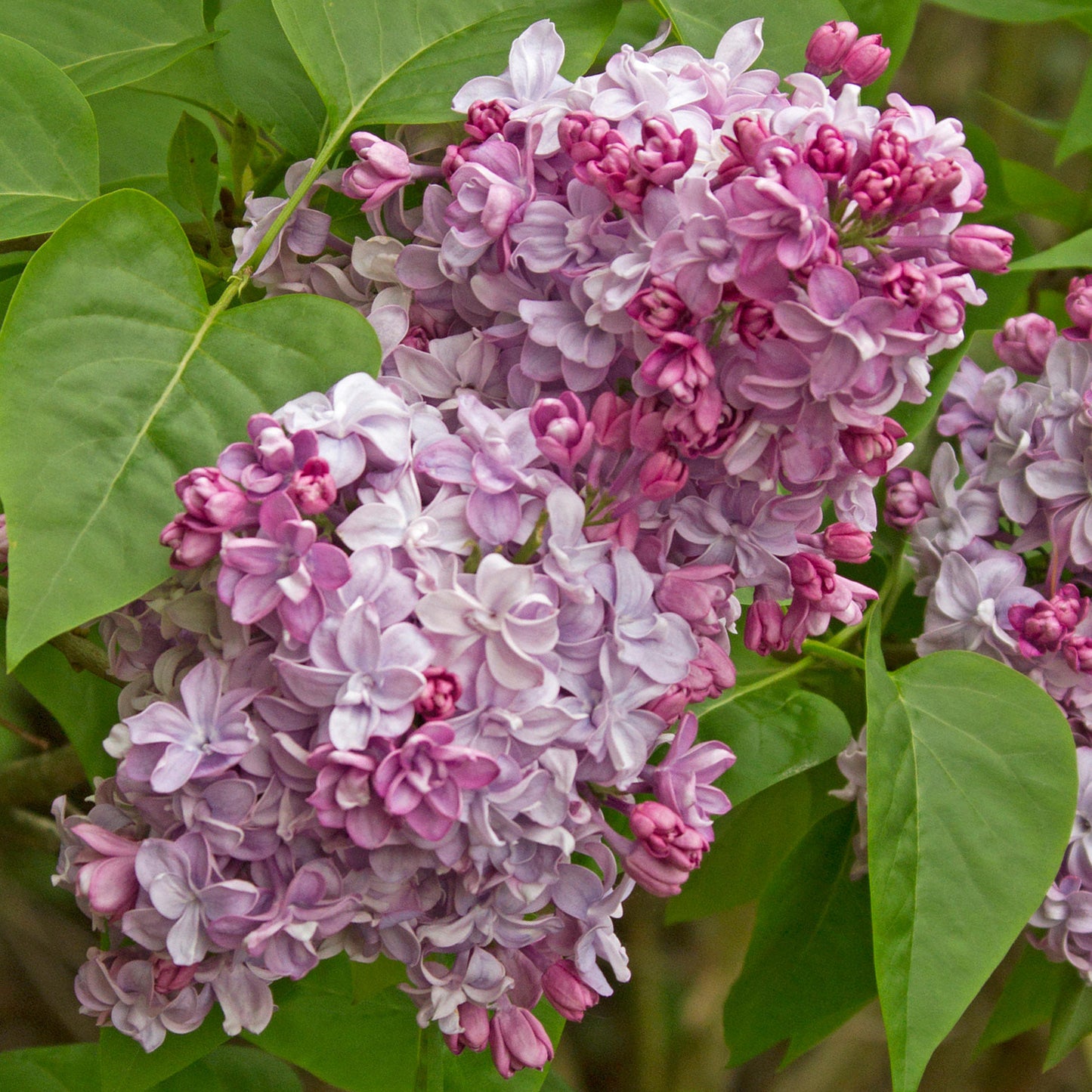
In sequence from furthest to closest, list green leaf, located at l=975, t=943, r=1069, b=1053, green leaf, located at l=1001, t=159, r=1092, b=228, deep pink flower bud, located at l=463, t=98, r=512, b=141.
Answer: green leaf, located at l=1001, t=159, r=1092, b=228 < green leaf, located at l=975, t=943, r=1069, b=1053 < deep pink flower bud, located at l=463, t=98, r=512, b=141

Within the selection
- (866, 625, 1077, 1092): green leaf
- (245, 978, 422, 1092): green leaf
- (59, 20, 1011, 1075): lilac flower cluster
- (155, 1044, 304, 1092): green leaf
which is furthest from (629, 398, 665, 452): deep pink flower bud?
(155, 1044, 304, 1092): green leaf

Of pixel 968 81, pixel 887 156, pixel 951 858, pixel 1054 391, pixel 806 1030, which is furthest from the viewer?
pixel 968 81

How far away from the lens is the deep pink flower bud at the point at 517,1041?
0.60m

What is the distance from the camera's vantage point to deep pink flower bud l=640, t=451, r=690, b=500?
1.70ft

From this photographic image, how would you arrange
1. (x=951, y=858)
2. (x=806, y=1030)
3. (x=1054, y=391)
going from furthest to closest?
(x=806, y=1030), (x=1054, y=391), (x=951, y=858)

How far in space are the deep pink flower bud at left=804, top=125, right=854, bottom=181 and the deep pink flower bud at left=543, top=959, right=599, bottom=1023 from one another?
1.23 ft

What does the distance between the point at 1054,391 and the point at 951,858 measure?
289 mm

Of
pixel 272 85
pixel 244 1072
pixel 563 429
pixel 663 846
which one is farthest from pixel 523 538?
pixel 244 1072

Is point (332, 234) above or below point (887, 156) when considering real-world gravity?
below

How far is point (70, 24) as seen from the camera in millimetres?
775

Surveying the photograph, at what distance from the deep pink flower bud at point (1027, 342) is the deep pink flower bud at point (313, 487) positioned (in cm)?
48

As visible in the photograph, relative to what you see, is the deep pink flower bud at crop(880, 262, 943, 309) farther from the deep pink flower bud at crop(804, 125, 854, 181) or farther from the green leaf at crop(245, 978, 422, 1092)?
the green leaf at crop(245, 978, 422, 1092)

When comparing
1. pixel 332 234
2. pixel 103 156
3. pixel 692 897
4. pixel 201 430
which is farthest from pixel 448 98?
pixel 692 897

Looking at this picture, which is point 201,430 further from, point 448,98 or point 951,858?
point 951,858
